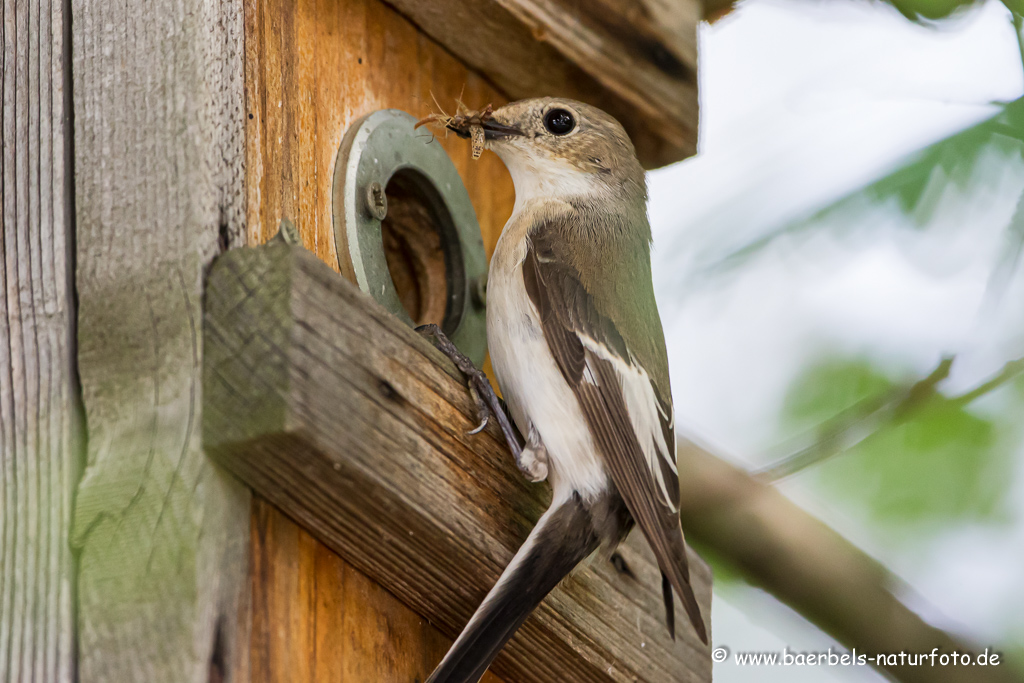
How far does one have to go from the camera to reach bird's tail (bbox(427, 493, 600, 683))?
5.60 ft

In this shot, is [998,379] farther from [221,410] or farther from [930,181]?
[221,410]

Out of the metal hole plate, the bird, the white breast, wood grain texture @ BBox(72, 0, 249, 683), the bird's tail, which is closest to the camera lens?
wood grain texture @ BBox(72, 0, 249, 683)

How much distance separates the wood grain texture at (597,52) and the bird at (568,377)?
16cm

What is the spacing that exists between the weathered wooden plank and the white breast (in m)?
0.10

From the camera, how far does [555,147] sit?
2.71m

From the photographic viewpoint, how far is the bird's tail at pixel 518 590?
1706mm

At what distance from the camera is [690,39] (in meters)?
3.12

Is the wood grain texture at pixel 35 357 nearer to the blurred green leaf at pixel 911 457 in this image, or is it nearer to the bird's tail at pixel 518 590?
the bird's tail at pixel 518 590

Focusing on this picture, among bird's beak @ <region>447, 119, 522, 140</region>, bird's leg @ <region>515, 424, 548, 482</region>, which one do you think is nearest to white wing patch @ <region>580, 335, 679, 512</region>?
bird's leg @ <region>515, 424, 548, 482</region>

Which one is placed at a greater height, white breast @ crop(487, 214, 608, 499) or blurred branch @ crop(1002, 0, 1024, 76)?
blurred branch @ crop(1002, 0, 1024, 76)

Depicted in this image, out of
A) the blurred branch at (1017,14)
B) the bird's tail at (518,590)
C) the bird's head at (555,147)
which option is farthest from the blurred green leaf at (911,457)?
the bird's tail at (518,590)

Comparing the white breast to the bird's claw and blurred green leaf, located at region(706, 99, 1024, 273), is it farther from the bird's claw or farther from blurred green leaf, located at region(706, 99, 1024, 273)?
blurred green leaf, located at region(706, 99, 1024, 273)

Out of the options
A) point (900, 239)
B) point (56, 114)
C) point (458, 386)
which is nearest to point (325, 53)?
point (56, 114)

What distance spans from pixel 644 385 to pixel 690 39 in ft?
4.41
